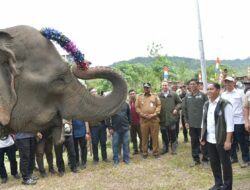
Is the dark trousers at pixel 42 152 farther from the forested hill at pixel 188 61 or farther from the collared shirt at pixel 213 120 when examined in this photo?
the forested hill at pixel 188 61

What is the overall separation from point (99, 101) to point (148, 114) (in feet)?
27.8

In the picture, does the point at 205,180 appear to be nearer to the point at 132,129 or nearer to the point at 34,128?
the point at 132,129

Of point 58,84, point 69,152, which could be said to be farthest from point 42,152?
point 58,84

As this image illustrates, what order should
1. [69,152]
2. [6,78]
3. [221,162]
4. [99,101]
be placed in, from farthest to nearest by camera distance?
[69,152], [221,162], [99,101], [6,78]

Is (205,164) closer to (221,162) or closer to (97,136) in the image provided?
(221,162)

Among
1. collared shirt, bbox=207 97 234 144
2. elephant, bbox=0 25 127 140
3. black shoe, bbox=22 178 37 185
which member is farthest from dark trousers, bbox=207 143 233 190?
elephant, bbox=0 25 127 140

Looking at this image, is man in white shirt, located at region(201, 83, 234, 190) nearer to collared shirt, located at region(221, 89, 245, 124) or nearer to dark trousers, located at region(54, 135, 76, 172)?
collared shirt, located at region(221, 89, 245, 124)

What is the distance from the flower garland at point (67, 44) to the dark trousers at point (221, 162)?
4576 mm

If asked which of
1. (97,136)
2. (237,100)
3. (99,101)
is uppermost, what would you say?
(99,101)

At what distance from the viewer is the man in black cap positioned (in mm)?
11305

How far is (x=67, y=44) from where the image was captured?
305 centimetres

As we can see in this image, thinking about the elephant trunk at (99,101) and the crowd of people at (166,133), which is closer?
the elephant trunk at (99,101)

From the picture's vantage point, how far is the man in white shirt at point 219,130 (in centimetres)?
702

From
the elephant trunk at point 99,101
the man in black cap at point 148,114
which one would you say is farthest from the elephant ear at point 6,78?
the man in black cap at point 148,114
